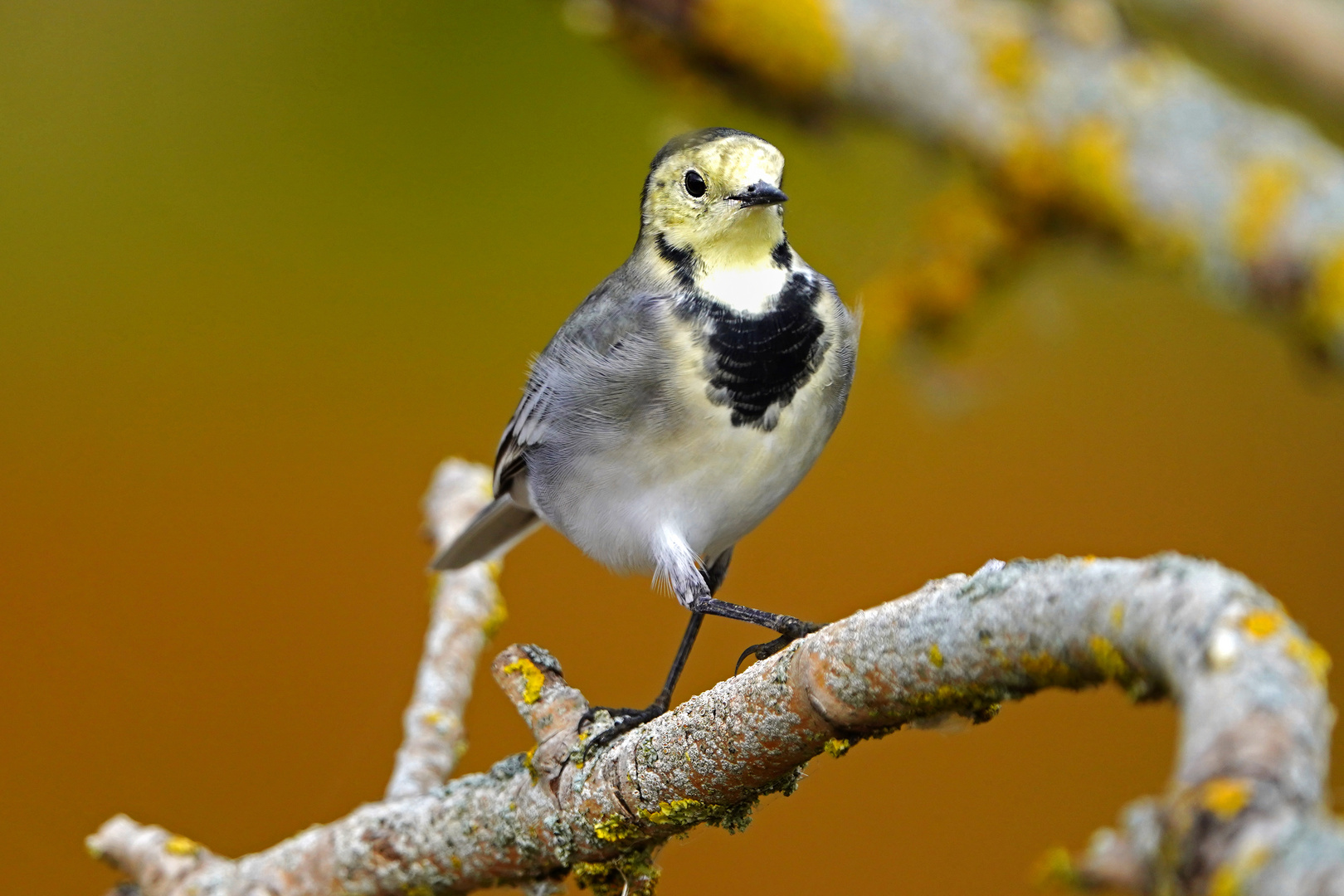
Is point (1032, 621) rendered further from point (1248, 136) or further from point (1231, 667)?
point (1248, 136)

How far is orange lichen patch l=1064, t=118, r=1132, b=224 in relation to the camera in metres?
2.63

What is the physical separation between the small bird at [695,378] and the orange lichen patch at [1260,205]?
2.64ft

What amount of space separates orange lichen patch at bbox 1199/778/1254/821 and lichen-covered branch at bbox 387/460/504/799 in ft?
5.31

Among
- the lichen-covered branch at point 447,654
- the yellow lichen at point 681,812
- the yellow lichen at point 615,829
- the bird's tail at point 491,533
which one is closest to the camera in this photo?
the yellow lichen at point 681,812

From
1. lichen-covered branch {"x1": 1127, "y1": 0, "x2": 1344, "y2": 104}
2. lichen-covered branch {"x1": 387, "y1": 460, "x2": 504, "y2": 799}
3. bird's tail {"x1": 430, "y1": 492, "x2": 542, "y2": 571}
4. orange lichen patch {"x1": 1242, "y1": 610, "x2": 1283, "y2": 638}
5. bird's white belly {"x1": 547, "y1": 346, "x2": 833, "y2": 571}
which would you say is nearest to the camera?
orange lichen patch {"x1": 1242, "y1": 610, "x2": 1283, "y2": 638}

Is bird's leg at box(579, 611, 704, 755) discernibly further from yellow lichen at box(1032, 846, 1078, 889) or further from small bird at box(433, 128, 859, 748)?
yellow lichen at box(1032, 846, 1078, 889)

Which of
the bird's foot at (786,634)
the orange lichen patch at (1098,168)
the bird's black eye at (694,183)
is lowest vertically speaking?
the bird's foot at (786,634)

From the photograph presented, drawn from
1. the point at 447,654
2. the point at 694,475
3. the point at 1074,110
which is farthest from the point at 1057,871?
the point at 1074,110

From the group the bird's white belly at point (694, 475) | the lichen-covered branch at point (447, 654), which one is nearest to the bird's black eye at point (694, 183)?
the bird's white belly at point (694, 475)

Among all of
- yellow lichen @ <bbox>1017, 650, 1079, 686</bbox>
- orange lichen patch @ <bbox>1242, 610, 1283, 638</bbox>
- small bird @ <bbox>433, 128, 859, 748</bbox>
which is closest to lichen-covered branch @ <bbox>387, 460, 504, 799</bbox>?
small bird @ <bbox>433, 128, 859, 748</bbox>

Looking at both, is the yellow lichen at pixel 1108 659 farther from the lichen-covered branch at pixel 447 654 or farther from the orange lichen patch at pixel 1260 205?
the orange lichen patch at pixel 1260 205

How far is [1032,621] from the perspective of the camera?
2.88 feet

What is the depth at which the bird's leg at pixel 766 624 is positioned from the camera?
1769 millimetres

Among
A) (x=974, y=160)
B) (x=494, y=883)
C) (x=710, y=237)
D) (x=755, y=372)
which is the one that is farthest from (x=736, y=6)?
(x=494, y=883)
